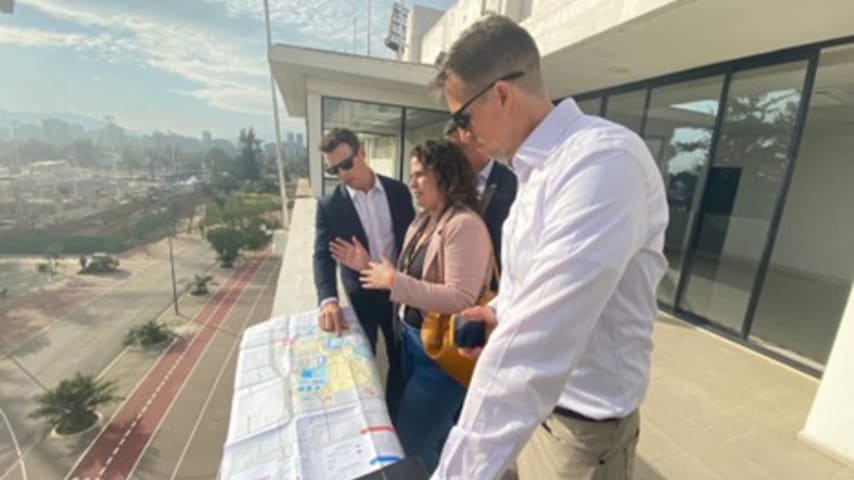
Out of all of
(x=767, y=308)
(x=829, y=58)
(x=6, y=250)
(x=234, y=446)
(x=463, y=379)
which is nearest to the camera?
(x=234, y=446)

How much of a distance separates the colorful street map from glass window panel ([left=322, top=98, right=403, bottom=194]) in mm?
4966

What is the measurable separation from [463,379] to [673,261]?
4082 mm

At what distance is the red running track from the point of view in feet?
41.0

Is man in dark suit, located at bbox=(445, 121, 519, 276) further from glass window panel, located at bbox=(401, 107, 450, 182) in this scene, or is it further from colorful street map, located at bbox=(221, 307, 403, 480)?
glass window panel, located at bbox=(401, 107, 450, 182)

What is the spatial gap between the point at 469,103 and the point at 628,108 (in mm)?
4988

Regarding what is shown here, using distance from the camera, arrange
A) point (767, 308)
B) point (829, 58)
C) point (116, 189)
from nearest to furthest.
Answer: point (829, 58), point (767, 308), point (116, 189)

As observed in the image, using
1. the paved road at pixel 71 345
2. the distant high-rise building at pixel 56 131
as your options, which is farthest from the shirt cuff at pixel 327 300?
the distant high-rise building at pixel 56 131

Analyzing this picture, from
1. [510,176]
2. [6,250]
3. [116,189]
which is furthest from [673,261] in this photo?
[6,250]

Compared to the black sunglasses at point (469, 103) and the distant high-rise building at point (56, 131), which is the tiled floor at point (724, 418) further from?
the distant high-rise building at point (56, 131)

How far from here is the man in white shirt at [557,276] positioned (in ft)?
1.74

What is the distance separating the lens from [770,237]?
11.0 feet

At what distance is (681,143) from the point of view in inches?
168

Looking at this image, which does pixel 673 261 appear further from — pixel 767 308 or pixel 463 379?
pixel 463 379

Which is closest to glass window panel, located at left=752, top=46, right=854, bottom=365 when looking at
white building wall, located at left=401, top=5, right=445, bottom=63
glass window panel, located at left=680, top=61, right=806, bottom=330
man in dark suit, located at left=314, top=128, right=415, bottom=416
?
glass window panel, located at left=680, top=61, right=806, bottom=330
